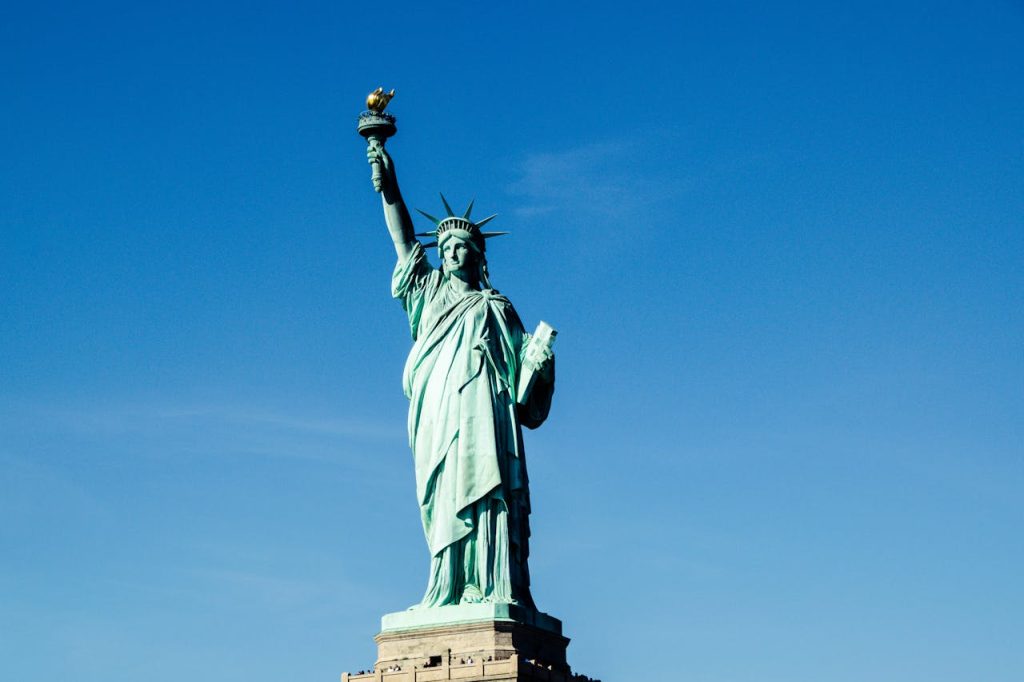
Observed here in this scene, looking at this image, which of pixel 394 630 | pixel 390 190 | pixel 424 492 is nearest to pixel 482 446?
pixel 424 492

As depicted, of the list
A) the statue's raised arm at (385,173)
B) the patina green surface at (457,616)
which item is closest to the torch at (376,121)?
the statue's raised arm at (385,173)

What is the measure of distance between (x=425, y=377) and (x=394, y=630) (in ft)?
14.3

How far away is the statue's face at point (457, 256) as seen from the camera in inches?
1129

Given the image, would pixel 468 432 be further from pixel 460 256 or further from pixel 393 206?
pixel 393 206

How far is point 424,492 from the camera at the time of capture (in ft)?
88.9

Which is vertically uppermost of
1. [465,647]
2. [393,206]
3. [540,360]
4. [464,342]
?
[393,206]

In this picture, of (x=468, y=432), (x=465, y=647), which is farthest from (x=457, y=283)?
(x=465, y=647)

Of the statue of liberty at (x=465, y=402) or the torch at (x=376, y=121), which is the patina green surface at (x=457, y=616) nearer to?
the statue of liberty at (x=465, y=402)

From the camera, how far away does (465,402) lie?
27.2m

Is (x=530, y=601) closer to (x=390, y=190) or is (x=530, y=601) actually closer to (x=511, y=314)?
(x=511, y=314)

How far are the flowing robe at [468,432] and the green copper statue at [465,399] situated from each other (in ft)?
0.05

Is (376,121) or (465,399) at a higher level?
(376,121)

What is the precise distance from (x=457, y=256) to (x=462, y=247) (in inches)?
7.2

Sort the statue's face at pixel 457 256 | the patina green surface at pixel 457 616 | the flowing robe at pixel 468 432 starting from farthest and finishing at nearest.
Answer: the statue's face at pixel 457 256 → the flowing robe at pixel 468 432 → the patina green surface at pixel 457 616
